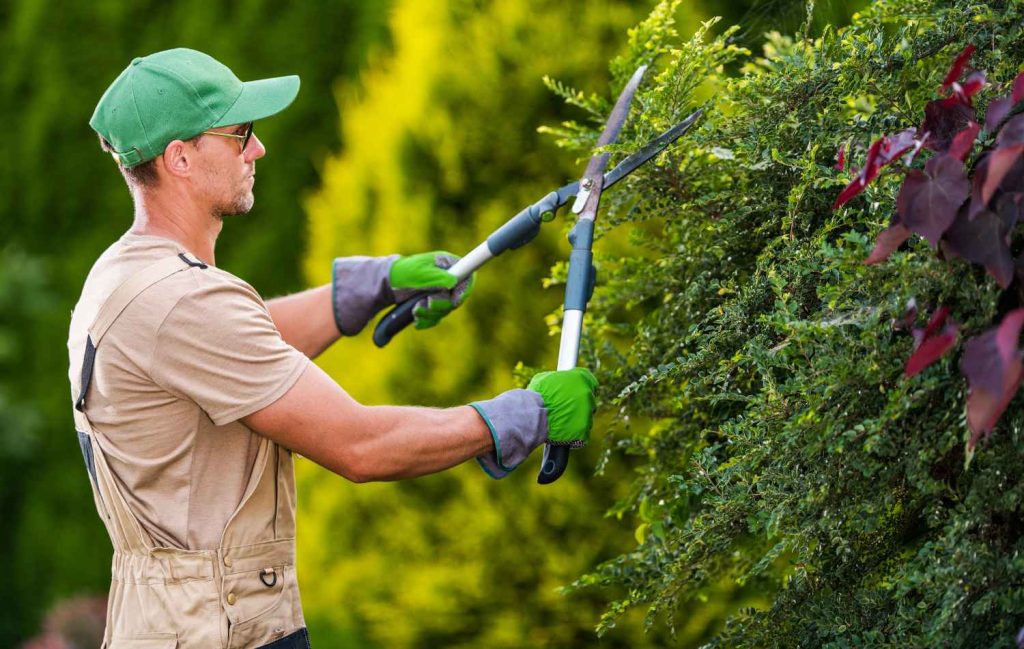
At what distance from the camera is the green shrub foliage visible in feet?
5.32

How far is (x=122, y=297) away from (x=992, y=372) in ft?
5.11

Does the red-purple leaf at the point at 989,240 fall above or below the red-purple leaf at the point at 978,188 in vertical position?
below

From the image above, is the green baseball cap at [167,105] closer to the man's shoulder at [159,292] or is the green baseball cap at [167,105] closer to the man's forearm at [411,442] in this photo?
Result: the man's shoulder at [159,292]

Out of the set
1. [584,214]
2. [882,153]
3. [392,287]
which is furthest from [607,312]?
[882,153]

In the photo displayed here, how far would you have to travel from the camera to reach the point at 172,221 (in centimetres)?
245

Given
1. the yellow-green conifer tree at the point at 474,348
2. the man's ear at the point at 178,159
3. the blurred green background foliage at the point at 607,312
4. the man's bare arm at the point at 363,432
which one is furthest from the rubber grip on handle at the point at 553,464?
the yellow-green conifer tree at the point at 474,348

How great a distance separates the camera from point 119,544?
7.48 feet

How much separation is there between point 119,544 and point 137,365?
375 millimetres

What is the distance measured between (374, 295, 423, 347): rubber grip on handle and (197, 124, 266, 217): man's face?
0.60 meters

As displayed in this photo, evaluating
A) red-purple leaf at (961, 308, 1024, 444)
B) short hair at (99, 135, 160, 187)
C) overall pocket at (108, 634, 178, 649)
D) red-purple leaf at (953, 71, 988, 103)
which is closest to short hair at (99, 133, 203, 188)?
short hair at (99, 135, 160, 187)

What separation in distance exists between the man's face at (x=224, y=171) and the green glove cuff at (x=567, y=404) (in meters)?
0.80

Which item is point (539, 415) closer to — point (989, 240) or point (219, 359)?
point (219, 359)

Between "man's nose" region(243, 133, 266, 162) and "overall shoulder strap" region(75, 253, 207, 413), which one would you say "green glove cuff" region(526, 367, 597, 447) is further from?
"man's nose" region(243, 133, 266, 162)

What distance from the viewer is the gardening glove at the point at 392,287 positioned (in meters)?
2.97
